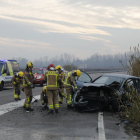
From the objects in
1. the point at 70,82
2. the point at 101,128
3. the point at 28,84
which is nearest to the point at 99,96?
the point at 70,82

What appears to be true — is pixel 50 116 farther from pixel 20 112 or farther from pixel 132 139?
pixel 132 139

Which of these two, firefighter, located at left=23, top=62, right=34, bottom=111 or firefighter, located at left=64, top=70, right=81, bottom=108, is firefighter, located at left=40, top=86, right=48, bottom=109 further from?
firefighter, located at left=64, top=70, right=81, bottom=108

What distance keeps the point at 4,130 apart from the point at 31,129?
0.64 m

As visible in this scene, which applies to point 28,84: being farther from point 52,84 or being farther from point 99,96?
point 99,96

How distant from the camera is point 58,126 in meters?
7.16

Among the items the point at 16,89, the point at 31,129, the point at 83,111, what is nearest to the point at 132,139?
the point at 31,129

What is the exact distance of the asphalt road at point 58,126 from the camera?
19.8ft

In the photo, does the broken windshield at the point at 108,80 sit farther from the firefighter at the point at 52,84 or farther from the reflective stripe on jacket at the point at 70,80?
the firefighter at the point at 52,84

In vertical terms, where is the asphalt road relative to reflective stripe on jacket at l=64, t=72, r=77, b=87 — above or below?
below

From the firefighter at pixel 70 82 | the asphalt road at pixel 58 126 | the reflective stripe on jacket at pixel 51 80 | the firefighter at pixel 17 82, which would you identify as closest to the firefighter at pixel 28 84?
the asphalt road at pixel 58 126

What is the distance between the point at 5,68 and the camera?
21.6 metres

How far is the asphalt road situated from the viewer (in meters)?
6.03

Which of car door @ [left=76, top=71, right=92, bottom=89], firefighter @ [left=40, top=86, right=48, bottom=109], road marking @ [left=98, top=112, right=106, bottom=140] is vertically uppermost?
car door @ [left=76, top=71, right=92, bottom=89]

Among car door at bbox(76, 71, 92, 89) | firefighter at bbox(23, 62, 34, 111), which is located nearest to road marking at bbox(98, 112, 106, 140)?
firefighter at bbox(23, 62, 34, 111)
